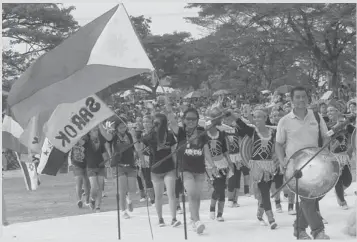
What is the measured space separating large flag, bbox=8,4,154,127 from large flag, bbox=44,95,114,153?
0.43 meters

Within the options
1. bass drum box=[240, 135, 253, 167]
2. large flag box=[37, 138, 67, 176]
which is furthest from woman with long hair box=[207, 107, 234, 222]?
large flag box=[37, 138, 67, 176]

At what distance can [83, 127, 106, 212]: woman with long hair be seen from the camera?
12000 mm

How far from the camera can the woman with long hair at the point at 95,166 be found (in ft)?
39.4

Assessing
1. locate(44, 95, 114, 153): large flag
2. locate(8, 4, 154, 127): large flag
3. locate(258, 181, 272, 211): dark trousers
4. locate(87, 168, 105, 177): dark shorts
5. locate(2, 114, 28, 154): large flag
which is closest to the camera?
locate(8, 4, 154, 127): large flag

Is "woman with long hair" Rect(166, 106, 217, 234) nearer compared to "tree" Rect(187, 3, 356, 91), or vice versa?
"woman with long hair" Rect(166, 106, 217, 234)

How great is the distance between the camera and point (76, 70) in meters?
8.09

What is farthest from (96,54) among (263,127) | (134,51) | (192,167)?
(263,127)

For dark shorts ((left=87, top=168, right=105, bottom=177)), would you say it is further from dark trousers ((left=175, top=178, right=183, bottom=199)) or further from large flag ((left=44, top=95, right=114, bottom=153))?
large flag ((left=44, top=95, right=114, bottom=153))

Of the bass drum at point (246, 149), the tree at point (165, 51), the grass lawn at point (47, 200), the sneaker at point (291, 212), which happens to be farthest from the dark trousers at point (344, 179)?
the tree at point (165, 51)

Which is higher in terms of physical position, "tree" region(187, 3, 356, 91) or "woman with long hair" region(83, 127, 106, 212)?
"tree" region(187, 3, 356, 91)

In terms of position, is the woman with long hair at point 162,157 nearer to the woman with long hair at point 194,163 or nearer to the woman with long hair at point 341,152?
the woman with long hair at point 194,163

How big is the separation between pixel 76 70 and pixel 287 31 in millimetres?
28306

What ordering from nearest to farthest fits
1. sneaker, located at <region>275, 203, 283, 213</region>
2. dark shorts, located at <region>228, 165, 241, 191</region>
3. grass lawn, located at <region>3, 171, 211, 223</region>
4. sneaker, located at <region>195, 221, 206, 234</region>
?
sneaker, located at <region>195, 221, 206, 234</region>
sneaker, located at <region>275, 203, 283, 213</region>
dark shorts, located at <region>228, 165, 241, 191</region>
grass lawn, located at <region>3, 171, 211, 223</region>

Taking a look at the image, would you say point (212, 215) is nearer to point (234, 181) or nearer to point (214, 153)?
point (214, 153)
